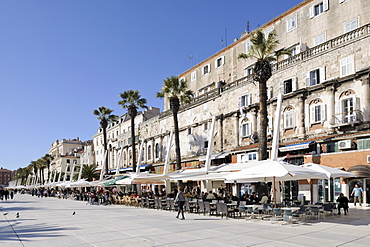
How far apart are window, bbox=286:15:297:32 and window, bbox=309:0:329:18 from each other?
6.08 ft

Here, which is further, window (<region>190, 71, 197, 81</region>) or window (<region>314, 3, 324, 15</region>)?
window (<region>190, 71, 197, 81</region>)

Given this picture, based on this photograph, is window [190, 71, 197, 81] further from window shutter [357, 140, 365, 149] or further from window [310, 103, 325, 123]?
window shutter [357, 140, 365, 149]

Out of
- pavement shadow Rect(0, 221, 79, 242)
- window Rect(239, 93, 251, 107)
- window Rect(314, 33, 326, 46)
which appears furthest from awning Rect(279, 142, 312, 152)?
pavement shadow Rect(0, 221, 79, 242)

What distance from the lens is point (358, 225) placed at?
13461mm

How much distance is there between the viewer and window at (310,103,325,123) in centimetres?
2452

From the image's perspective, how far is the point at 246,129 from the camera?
31797 mm

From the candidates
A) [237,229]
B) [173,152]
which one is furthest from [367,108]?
[173,152]

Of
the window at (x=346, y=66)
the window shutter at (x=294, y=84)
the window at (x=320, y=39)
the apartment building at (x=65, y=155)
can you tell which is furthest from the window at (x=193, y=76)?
the apartment building at (x=65, y=155)

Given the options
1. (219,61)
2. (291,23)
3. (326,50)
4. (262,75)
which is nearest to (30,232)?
(262,75)

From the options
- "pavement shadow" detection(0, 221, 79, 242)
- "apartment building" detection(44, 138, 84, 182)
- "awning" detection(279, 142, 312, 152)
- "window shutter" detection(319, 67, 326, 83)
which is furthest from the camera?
"apartment building" detection(44, 138, 84, 182)

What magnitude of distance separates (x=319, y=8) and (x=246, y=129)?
12.4 meters

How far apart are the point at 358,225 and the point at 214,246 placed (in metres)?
7.21

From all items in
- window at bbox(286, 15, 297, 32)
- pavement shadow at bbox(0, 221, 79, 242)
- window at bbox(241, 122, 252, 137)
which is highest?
window at bbox(286, 15, 297, 32)

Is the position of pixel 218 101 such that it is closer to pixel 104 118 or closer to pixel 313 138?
pixel 313 138
